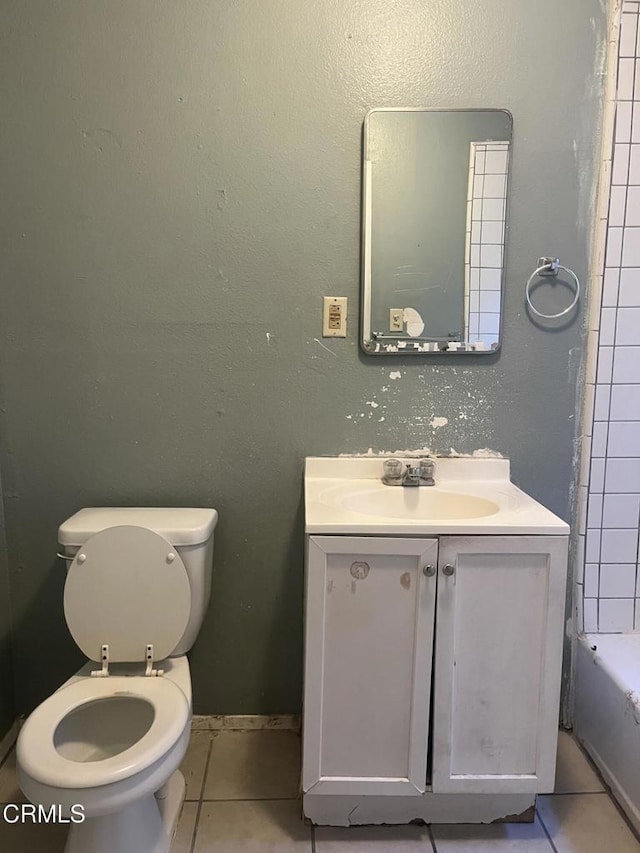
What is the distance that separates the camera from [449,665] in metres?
1.47

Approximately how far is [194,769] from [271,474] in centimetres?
86

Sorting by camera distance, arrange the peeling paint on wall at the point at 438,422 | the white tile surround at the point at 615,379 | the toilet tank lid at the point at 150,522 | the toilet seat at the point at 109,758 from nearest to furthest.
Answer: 1. the toilet seat at the point at 109,758
2. the toilet tank lid at the point at 150,522
3. the white tile surround at the point at 615,379
4. the peeling paint on wall at the point at 438,422

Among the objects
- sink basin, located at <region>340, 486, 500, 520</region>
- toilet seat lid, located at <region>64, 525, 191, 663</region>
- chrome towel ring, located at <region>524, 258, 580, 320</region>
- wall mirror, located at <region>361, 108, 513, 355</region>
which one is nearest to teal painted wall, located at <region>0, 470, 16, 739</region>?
toilet seat lid, located at <region>64, 525, 191, 663</region>

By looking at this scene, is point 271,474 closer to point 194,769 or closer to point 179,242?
point 179,242

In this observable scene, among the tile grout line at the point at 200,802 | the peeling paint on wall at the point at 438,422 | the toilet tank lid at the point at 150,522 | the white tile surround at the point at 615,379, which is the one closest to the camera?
the tile grout line at the point at 200,802

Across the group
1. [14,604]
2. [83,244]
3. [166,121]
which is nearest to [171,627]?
[14,604]

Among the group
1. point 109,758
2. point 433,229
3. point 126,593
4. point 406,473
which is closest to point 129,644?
point 126,593

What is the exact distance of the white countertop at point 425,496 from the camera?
1.42 meters

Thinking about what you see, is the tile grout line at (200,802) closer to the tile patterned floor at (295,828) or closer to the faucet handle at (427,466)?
the tile patterned floor at (295,828)

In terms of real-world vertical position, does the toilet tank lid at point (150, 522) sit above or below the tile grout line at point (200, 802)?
above

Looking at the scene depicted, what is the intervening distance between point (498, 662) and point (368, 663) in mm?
305

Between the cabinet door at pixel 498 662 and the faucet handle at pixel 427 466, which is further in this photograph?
the faucet handle at pixel 427 466

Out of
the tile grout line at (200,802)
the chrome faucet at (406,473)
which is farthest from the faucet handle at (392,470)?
the tile grout line at (200,802)

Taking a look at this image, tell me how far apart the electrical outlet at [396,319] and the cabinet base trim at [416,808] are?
122cm
